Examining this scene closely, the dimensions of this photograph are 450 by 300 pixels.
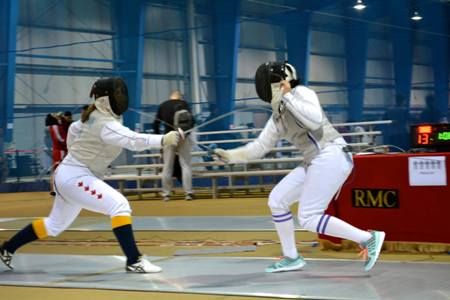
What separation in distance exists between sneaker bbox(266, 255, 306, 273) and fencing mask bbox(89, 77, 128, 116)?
3.85 ft

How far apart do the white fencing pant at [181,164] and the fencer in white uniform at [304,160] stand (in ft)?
15.3

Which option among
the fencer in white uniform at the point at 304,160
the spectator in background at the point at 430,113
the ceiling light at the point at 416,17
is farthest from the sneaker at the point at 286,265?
the ceiling light at the point at 416,17

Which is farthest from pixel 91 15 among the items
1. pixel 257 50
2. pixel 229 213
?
pixel 229 213

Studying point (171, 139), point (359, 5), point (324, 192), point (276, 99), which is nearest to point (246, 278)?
point (324, 192)

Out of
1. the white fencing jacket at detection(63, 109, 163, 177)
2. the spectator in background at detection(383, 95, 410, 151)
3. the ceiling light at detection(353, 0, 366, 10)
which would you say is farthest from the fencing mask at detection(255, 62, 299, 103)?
the ceiling light at detection(353, 0, 366, 10)

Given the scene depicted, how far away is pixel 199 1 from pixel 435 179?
29.2ft

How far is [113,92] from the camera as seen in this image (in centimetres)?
367

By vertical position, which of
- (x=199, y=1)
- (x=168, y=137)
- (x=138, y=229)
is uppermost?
(x=199, y=1)

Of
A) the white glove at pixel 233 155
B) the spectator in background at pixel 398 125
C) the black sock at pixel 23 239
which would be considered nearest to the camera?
the white glove at pixel 233 155

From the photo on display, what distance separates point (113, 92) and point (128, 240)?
803mm

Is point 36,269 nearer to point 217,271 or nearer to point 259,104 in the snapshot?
point 217,271

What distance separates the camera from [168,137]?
3.43 m

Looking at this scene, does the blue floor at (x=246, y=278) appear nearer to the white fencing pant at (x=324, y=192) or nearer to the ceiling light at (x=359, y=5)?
the white fencing pant at (x=324, y=192)

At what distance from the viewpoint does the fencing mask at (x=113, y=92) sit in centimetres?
367
